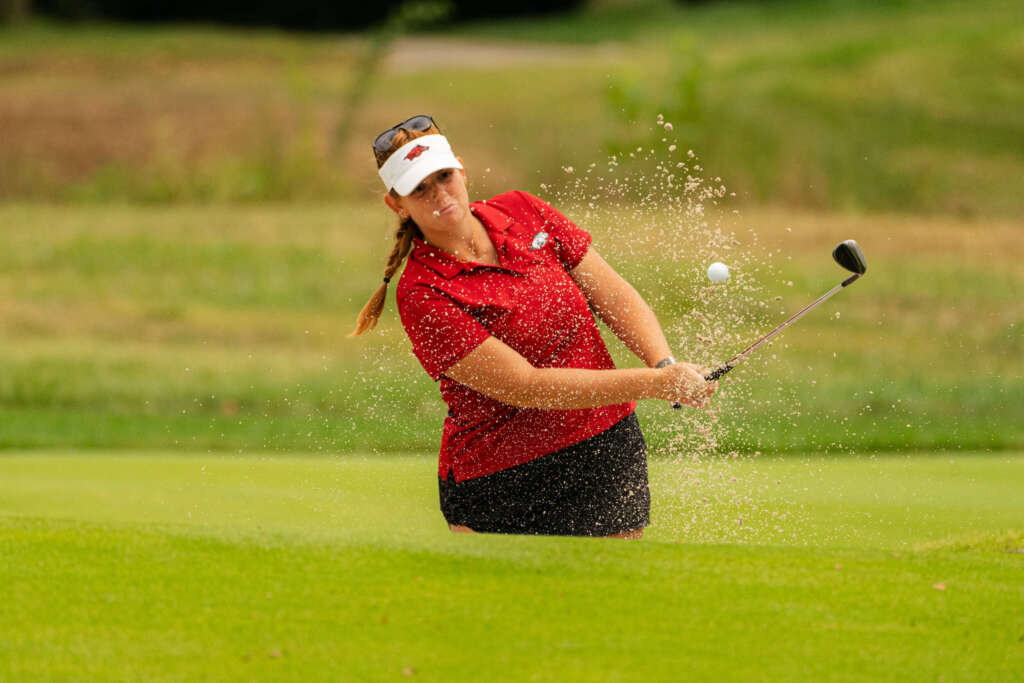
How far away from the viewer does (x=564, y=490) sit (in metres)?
3.60

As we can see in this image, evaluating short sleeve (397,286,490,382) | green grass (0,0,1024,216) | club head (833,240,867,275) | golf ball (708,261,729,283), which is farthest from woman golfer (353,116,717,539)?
green grass (0,0,1024,216)

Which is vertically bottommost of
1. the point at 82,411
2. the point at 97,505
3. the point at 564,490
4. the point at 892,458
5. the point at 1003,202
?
the point at 1003,202

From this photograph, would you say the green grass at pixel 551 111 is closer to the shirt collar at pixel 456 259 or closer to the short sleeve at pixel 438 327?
the shirt collar at pixel 456 259

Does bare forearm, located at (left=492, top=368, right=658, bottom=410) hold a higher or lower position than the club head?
lower

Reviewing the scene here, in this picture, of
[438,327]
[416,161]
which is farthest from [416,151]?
[438,327]

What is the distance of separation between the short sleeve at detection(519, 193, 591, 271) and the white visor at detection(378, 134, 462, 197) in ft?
1.13

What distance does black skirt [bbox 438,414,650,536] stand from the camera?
3588 millimetres

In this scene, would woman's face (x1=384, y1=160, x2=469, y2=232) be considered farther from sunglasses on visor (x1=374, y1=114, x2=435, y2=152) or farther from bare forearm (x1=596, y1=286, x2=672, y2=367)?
bare forearm (x1=596, y1=286, x2=672, y2=367)

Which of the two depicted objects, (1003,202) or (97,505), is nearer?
(97,505)

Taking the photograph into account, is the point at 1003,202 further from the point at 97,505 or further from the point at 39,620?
the point at 39,620

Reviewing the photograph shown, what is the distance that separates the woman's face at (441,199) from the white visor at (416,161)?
2cm

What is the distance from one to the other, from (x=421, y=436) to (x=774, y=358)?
11.7ft

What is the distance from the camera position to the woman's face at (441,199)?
336cm

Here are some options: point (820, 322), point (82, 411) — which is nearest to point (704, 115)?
point (820, 322)
